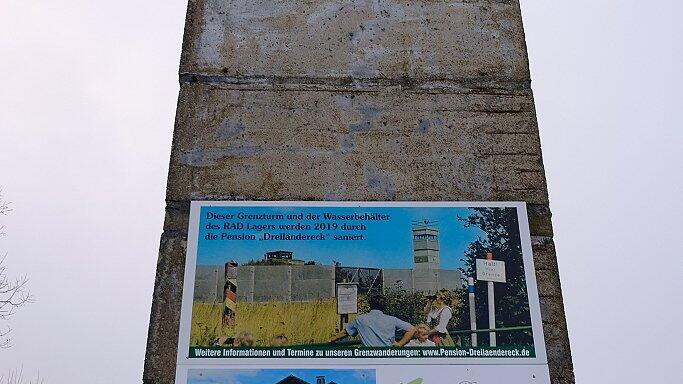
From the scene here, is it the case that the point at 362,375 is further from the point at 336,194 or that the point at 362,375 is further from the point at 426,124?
the point at 426,124

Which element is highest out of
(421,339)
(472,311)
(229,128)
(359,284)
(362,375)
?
(229,128)

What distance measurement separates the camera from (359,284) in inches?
96.5

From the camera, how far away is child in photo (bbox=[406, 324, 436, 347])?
7.77 feet

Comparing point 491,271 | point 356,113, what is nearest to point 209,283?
point 356,113

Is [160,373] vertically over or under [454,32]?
under

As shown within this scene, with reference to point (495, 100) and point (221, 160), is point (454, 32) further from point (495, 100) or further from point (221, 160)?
point (221, 160)

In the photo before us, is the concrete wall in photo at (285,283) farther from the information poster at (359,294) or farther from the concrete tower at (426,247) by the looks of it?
the concrete tower at (426,247)

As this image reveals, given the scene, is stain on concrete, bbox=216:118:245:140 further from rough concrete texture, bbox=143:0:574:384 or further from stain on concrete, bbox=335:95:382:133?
stain on concrete, bbox=335:95:382:133

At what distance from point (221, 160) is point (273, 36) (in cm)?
63

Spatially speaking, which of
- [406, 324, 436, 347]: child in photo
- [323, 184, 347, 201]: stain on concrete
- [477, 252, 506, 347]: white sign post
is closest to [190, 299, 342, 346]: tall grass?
[406, 324, 436, 347]: child in photo

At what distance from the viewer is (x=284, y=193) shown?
2.62 metres

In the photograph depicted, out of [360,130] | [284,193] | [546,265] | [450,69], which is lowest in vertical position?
[546,265]

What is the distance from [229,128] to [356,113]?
531 mm

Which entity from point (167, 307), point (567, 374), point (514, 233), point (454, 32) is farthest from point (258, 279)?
point (454, 32)
